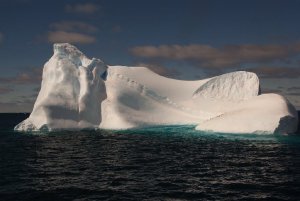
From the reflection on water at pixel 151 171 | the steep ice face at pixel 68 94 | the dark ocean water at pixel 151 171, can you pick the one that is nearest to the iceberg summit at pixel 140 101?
the steep ice face at pixel 68 94

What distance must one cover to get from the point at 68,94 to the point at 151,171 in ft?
113

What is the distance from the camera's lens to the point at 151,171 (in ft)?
73.2

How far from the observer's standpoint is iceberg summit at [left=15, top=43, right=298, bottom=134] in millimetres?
45312

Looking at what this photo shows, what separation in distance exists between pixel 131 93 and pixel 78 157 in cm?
3121

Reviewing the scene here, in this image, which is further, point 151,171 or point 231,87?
point 231,87

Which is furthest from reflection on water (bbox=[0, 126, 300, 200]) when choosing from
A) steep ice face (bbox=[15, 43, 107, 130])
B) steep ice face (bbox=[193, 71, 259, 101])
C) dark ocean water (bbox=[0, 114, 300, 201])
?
steep ice face (bbox=[193, 71, 259, 101])

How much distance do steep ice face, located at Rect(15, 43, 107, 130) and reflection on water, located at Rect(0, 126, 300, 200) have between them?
14907 millimetres

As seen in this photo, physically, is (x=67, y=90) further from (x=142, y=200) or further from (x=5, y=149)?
(x=142, y=200)

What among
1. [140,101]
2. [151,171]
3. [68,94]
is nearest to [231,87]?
[140,101]

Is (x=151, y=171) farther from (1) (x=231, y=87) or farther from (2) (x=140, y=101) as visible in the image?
(1) (x=231, y=87)

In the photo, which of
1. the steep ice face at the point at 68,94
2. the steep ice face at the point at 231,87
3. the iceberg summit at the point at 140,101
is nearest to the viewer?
the iceberg summit at the point at 140,101

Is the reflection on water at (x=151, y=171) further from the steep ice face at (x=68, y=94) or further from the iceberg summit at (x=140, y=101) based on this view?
the steep ice face at (x=68, y=94)

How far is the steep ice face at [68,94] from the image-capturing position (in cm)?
5100

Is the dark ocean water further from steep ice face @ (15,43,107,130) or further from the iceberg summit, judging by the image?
steep ice face @ (15,43,107,130)
